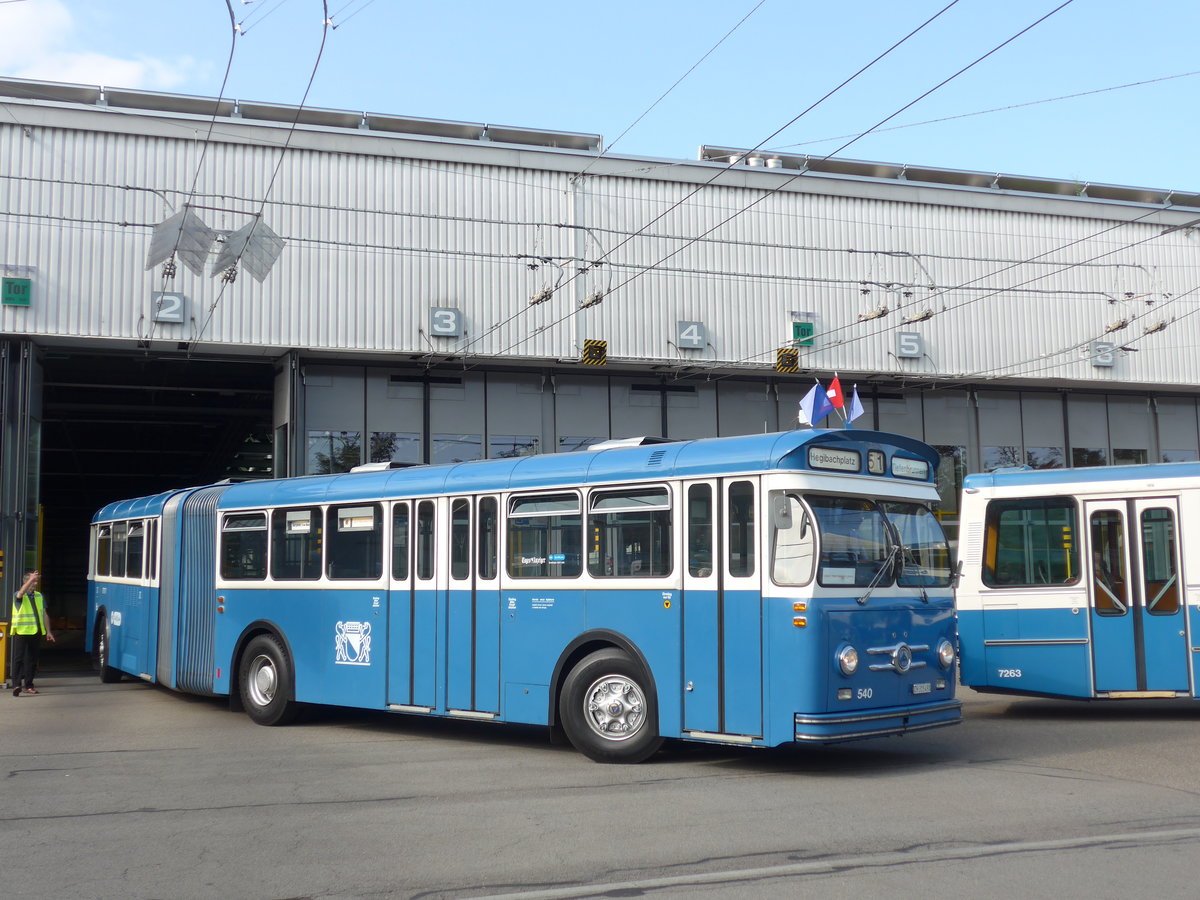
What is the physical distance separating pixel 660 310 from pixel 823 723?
15872 mm

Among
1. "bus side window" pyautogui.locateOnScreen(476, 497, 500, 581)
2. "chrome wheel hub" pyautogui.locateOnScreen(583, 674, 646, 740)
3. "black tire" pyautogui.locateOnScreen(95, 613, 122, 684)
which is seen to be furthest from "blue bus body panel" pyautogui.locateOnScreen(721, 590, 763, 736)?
"black tire" pyautogui.locateOnScreen(95, 613, 122, 684)

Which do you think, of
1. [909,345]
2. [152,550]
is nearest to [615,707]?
[152,550]

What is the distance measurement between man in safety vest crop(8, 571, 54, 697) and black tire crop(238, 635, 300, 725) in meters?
5.35

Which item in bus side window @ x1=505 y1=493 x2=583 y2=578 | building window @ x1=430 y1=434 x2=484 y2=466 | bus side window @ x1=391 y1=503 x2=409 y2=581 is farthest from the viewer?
building window @ x1=430 y1=434 x2=484 y2=466

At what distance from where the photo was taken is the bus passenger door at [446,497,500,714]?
11617mm

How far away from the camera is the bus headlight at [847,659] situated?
9484 millimetres

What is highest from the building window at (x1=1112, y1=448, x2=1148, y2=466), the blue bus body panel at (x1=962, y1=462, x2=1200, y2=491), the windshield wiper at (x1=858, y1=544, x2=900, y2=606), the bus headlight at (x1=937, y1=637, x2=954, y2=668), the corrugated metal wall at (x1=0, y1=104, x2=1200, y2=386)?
the corrugated metal wall at (x1=0, y1=104, x2=1200, y2=386)

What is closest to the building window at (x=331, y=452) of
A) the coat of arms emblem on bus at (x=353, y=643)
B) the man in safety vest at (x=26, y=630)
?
the man in safety vest at (x=26, y=630)

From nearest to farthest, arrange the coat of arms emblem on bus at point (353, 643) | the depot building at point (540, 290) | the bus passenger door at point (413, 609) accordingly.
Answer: the bus passenger door at point (413, 609) < the coat of arms emblem on bus at point (353, 643) < the depot building at point (540, 290)

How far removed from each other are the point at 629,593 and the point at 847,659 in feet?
6.48

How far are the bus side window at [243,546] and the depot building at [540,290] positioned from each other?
22.9 ft

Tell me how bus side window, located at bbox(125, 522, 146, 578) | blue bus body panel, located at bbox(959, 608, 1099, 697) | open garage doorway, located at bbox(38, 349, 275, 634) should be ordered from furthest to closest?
open garage doorway, located at bbox(38, 349, 275, 634)
bus side window, located at bbox(125, 522, 146, 578)
blue bus body panel, located at bbox(959, 608, 1099, 697)

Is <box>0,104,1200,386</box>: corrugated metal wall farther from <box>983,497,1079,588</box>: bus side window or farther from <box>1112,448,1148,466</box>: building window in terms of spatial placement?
<box>983,497,1079,588</box>: bus side window

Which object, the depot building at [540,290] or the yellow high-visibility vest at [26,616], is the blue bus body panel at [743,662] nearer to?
the depot building at [540,290]
